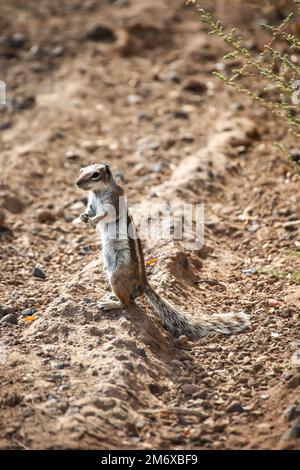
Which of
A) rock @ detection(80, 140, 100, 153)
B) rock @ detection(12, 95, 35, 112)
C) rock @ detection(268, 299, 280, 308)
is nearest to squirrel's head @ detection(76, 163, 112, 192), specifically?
rock @ detection(268, 299, 280, 308)

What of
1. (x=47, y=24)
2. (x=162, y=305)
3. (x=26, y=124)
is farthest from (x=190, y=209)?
(x=47, y=24)

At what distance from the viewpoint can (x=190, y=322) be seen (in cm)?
514

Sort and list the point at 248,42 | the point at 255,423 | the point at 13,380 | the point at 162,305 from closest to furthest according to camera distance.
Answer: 1. the point at 255,423
2. the point at 13,380
3. the point at 162,305
4. the point at 248,42

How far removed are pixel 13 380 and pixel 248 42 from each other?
760 centimetres

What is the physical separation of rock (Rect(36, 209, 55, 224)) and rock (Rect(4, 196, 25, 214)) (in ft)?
0.90

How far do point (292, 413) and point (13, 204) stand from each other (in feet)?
14.6

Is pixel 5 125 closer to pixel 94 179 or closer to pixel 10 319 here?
pixel 94 179

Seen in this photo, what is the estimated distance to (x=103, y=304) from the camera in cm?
518

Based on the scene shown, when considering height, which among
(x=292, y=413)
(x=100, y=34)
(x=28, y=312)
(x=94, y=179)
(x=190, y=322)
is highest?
(x=94, y=179)

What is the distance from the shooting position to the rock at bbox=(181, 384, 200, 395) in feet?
15.1

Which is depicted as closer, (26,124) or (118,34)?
(26,124)

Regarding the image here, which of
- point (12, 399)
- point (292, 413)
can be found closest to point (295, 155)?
point (292, 413)

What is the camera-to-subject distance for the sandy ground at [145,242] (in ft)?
14.2

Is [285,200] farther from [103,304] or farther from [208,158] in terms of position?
[103,304]
